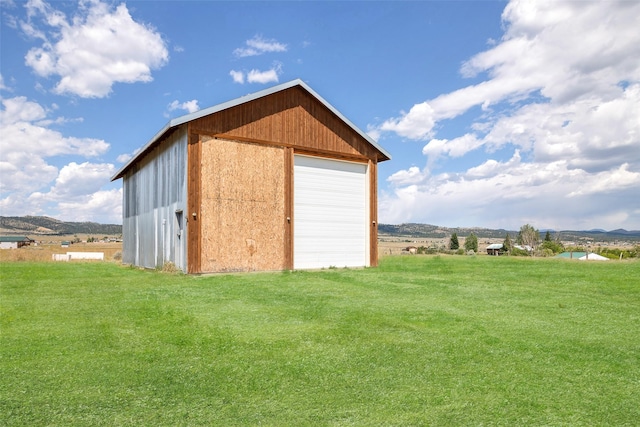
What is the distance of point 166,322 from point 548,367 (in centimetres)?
569

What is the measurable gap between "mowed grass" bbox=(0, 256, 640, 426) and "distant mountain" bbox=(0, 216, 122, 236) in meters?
133

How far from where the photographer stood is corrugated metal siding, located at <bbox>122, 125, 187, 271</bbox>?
16.6 metres

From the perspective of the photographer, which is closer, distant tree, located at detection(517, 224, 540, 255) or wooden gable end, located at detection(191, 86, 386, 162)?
wooden gable end, located at detection(191, 86, 386, 162)

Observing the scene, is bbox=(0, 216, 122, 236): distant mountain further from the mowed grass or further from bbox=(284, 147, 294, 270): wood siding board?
the mowed grass

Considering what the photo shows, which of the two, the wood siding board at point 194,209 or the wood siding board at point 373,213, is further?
the wood siding board at point 373,213

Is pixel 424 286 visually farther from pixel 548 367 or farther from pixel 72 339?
pixel 72 339

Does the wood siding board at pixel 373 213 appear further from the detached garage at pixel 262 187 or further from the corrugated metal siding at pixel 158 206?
the corrugated metal siding at pixel 158 206

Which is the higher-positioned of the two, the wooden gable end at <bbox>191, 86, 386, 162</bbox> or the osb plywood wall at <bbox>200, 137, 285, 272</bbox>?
the wooden gable end at <bbox>191, 86, 386, 162</bbox>

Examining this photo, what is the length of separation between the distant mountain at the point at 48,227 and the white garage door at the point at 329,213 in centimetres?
12357

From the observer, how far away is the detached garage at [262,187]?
16.1 meters

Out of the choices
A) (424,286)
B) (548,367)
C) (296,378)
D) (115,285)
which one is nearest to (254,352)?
(296,378)

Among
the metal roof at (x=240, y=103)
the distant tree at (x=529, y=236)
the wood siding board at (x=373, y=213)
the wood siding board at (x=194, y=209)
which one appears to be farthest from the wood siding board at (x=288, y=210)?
the distant tree at (x=529, y=236)

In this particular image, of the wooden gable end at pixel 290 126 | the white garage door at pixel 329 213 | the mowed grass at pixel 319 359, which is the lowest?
the mowed grass at pixel 319 359

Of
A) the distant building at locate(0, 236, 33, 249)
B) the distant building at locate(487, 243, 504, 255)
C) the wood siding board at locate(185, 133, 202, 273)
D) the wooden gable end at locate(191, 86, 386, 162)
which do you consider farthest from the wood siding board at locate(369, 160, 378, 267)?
the distant building at locate(0, 236, 33, 249)
